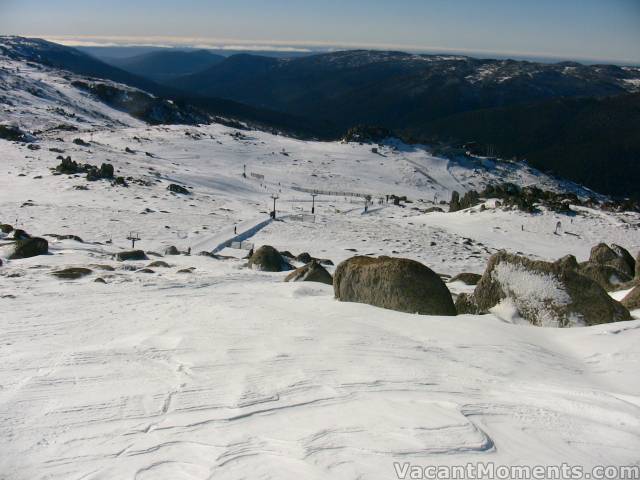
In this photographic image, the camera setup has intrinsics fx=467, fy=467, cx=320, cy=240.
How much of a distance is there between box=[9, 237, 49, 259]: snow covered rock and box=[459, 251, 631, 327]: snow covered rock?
58.8ft

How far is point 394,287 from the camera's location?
12.1m

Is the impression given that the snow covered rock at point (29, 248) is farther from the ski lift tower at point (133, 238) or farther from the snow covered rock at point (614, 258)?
the snow covered rock at point (614, 258)

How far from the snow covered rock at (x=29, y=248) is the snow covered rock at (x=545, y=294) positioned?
1791 centimetres

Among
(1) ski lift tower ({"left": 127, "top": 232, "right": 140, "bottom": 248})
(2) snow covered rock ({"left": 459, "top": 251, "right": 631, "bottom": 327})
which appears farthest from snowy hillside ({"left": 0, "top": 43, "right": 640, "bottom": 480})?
(1) ski lift tower ({"left": 127, "top": 232, "right": 140, "bottom": 248})

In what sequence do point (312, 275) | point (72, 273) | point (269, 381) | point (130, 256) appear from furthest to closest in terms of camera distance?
1. point (130, 256)
2. point (312, 275)
3. point (72, 273)
4. point (269, 381)

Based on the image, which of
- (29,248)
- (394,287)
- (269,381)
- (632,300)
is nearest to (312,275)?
(394,287)

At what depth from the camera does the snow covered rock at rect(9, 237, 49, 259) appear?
766 inches

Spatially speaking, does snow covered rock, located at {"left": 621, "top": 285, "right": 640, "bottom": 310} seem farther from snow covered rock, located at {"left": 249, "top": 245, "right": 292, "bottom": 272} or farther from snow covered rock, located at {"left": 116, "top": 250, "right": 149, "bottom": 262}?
snow covered rock, located at {"left": 116, "top": 250, "right": 149, "bottom": 262}

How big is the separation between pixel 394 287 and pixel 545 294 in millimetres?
3575

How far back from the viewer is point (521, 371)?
7965 mm

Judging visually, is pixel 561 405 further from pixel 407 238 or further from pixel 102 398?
pixel 407 238

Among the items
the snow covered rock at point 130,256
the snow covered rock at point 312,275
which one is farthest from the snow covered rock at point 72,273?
the snow covered rock at point 312,275

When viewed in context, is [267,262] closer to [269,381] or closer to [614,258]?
[269,381]

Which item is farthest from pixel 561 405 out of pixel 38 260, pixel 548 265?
pixel 38 260
